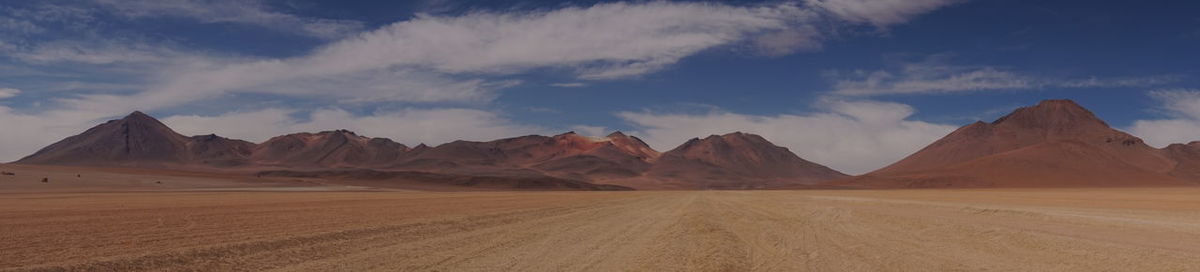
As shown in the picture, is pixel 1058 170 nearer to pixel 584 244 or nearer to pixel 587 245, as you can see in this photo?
pixel 584 244

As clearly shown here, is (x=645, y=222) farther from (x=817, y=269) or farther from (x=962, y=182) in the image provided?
(x=962, y=182)

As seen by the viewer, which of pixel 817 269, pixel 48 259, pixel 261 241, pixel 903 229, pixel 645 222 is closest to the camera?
Answer: pixel 817 269

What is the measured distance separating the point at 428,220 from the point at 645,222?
6663 millimetres

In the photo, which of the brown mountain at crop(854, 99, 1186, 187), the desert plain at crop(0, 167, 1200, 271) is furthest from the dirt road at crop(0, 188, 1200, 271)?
the brown mountain at crop(854, 99, 1186, 187)

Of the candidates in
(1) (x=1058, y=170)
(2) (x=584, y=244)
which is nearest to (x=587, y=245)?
(2) (x=584, y=244)

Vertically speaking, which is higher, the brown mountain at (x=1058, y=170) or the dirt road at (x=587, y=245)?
the brown mountain at (x=1058, y=170)

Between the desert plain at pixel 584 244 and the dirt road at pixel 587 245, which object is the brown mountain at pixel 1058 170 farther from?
the dirt road at pixel 587 245

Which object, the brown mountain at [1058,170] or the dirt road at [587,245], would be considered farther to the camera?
the brown mountain at [1058,170]

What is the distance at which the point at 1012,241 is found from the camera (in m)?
16.8

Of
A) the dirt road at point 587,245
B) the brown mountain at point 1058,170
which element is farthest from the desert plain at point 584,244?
the brown mountain at point 1058,170

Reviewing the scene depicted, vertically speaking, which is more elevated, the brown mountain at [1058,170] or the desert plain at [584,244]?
the brown mountain at [1058,170]

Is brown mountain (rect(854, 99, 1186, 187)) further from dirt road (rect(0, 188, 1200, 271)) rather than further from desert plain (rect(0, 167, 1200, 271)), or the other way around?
dirt road (rect(0, 188, 1200, 271))

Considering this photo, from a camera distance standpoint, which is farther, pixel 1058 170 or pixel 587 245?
pixel 1058 170

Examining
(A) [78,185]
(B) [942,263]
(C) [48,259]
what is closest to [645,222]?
(B) [942,263]
